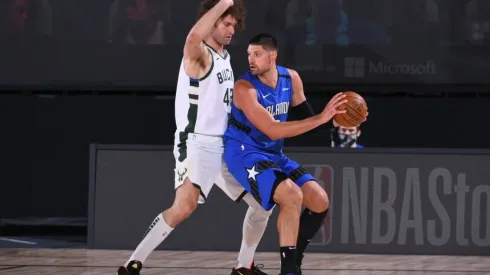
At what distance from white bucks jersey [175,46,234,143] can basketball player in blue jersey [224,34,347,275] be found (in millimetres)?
101

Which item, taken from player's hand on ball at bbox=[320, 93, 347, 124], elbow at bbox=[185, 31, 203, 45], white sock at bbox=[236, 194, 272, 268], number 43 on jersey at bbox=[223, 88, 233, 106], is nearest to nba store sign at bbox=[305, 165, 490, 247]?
white sock at bbox=[236, 194, 272, 268]

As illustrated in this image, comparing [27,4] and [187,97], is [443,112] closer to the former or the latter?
[27,4]

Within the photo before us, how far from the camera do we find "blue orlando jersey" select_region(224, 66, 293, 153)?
799cm

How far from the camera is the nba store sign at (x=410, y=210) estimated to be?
1123cm

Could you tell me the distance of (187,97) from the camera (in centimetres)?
805

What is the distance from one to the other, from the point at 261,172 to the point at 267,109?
482mm

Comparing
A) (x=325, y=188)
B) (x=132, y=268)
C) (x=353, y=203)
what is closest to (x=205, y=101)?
(x=132, y=268)

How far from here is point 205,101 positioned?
8.04 m

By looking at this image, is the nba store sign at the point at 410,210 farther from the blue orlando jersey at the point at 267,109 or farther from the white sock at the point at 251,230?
the blue orlando jersey at the point at 267,109

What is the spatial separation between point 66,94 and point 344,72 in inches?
127

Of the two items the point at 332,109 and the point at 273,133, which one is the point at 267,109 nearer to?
the point at 273,133

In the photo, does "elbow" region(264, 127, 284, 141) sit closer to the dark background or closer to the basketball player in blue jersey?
the basketball player in blue jersey

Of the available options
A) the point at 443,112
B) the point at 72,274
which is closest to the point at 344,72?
A: the point at 443,112

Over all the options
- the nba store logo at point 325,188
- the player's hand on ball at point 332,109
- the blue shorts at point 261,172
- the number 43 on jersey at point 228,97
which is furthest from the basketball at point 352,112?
the nba store logo at point 325,188
